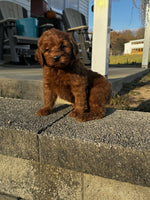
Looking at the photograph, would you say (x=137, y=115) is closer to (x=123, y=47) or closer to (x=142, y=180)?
(x=142, y=180)

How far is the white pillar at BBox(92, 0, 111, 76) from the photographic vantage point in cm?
226

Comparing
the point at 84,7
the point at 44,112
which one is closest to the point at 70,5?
the point at 84,7

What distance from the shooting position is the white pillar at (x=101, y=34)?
7.40ft

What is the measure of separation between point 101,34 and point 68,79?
1.25 metres

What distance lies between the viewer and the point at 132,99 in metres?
3.18

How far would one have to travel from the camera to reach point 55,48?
129 centimetres

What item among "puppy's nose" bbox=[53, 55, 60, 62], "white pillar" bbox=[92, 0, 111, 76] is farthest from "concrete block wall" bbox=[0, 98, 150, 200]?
"white pillar" bbox=[92, 0, 111, 76]

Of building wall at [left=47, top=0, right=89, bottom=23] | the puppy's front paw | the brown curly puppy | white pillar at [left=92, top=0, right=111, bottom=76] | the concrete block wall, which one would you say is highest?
building wall at [left=47, top=0, right=89, bottom=23]

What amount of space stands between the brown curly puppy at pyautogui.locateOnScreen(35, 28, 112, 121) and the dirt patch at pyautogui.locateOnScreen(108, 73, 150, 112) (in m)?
1.13

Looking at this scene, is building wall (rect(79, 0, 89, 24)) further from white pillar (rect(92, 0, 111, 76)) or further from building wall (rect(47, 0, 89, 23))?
white pillar (rect(92, 0, 111, 76))

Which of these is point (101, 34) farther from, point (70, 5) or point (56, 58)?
point (70, 5)

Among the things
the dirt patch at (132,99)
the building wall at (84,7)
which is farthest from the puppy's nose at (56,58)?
the building wall at (84,7)

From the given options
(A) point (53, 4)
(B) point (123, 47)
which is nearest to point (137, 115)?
(A) point (53, 4)

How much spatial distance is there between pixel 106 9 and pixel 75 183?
2.08 m
